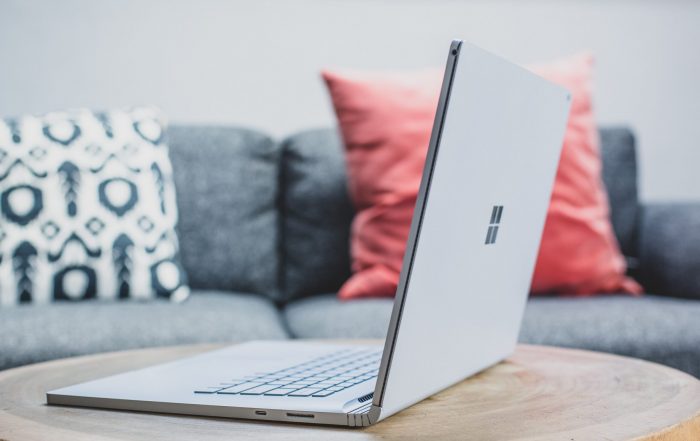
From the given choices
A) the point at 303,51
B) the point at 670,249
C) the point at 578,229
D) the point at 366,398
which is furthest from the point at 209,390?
the point at 303,51

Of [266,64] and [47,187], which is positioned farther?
[266,64]

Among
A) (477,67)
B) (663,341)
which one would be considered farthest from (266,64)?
(477,67)

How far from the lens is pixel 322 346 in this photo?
0.92m

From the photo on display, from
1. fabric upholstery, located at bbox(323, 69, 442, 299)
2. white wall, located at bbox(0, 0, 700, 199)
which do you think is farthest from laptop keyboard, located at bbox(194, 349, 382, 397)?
white wall, located at bbox(0, 0, 700, 199)

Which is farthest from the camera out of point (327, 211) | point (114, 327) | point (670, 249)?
point (327, 211)

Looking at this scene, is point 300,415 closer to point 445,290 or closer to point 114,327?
point 445,290

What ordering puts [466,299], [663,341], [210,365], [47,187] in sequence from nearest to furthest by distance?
1. [466,299]
2. [210,365]
3. [663,341]
4. [47,187]

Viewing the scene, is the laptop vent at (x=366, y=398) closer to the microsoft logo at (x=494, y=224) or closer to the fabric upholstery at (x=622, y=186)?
the microsoft logo at (x=494, y=224)

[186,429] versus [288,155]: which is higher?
[288,155]

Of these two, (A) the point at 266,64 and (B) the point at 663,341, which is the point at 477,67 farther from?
(A) the point at 266,64

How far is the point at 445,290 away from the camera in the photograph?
0.61m

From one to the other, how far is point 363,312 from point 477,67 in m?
0.93

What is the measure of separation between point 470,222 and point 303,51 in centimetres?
169

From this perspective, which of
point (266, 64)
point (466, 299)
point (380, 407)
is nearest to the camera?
point (380, 407)
